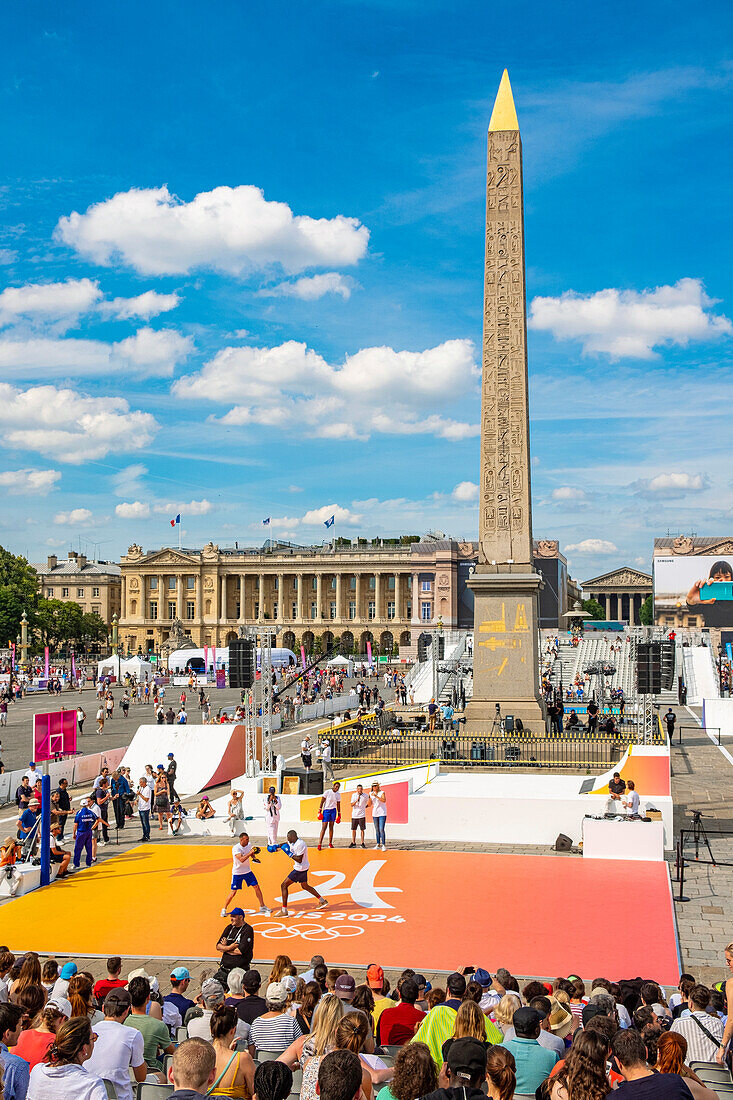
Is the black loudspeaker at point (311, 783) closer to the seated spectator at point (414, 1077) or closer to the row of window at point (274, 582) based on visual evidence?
the seated spectator at point (414, 1077)

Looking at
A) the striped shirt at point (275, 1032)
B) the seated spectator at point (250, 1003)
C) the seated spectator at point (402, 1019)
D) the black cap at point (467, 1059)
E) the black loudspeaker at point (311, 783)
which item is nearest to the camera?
the black cap at point (467, 1059)

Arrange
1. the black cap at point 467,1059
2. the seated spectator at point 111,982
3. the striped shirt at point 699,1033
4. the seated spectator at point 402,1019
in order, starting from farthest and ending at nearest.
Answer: the seated spectator at point 111,982 → the seated spectator at point 402,1019 → the striped shirt at point 699,1033 → the black cap at point 467,1059

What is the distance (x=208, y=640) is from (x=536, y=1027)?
5209 inches

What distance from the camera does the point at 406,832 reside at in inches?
711

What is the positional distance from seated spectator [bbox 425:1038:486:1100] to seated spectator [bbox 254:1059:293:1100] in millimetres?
670

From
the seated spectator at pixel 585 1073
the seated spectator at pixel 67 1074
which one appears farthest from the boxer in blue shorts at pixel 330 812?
the seated spectator at pixel 585 1073

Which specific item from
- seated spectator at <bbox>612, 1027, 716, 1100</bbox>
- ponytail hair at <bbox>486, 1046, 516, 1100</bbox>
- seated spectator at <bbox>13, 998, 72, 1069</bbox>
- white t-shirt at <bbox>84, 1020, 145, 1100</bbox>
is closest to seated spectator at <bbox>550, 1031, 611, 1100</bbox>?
seated spectator at <bbox>612, 1027, 716, 1100</bbox>

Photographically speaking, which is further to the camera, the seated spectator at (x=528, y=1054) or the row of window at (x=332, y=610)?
the row of window at (x=332, y=610)

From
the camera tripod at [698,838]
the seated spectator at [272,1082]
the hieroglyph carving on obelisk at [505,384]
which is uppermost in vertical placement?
the hieroglyph carving on obelisk at [505,384]

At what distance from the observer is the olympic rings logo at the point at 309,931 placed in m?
12.0

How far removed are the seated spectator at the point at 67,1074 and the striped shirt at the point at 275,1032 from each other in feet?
5.04

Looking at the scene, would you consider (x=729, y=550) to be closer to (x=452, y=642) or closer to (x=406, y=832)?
(x=452, y=642)

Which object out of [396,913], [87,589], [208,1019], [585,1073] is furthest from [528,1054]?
[87,589]

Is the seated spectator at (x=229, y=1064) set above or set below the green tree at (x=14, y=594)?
below
